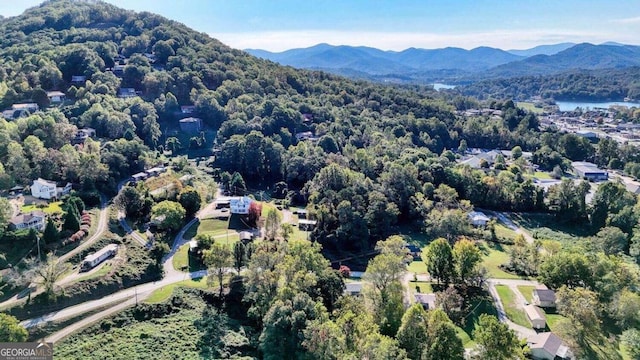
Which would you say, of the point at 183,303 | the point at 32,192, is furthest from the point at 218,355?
the point at 32,192

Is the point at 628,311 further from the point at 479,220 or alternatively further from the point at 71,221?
the point at 71,221

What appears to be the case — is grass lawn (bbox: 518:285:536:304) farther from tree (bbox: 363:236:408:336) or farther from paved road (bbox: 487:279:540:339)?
tree (bbox: 363:236:408:336)

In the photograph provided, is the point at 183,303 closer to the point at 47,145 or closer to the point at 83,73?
the point at 47,145

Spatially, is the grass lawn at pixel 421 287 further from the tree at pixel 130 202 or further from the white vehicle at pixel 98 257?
the tree at pixel 130 202

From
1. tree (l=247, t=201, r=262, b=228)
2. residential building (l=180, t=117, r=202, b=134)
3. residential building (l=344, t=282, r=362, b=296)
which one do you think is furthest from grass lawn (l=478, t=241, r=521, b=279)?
residential building (l=180, t=117, r=202, b=134)

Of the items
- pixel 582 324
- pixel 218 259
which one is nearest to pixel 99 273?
pixel 218 259

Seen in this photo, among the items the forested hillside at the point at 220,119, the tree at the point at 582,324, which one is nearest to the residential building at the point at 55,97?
the forested hillside at the point at 220,119
